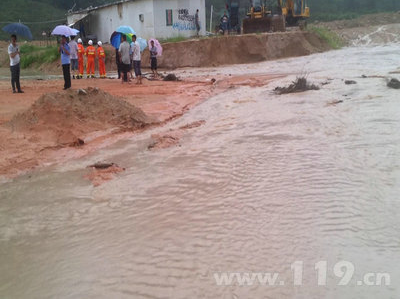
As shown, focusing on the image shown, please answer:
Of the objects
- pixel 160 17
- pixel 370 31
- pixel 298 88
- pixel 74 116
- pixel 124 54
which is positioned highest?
pixel 160 17

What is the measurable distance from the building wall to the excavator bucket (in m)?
3.76

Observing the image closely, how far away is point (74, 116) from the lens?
776 centimetres

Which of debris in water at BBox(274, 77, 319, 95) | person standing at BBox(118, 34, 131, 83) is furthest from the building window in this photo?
debris in water at BBox(274, 77, 319, 95)

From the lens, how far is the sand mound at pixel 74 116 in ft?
24.0

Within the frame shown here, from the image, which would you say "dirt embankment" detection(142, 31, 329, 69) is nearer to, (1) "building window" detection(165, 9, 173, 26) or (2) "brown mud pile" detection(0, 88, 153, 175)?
(1) "building window" detection(165, 9, 173, 26)

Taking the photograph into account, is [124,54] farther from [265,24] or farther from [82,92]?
[265,24]

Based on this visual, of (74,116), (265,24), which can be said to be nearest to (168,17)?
(265,24)

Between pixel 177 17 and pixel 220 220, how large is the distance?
80.3 feet

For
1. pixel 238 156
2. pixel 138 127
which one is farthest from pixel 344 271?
pixel 138 127

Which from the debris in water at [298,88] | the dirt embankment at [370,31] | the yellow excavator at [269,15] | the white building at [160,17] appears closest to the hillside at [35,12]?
the white building at [160,17]

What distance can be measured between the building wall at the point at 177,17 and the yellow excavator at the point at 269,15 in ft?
11.9

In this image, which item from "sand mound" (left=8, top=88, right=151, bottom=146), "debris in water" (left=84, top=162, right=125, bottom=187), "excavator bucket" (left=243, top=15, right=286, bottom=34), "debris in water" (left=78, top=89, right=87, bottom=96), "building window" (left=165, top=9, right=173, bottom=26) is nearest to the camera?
"debris in water" (left=84, top=162, right=125, bottom=187)

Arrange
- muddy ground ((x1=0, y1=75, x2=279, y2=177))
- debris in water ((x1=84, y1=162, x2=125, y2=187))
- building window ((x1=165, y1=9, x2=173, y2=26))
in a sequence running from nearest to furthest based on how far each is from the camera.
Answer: debris in water ((x1=84, y1=162, x2=125, y2=187)) → muddy ground ((x1=0, y1=75, x2=279, y2=177)) → building window ((x1=165, y1=9, x2=173, y2=26))

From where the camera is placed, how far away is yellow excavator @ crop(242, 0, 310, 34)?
2526 cm
